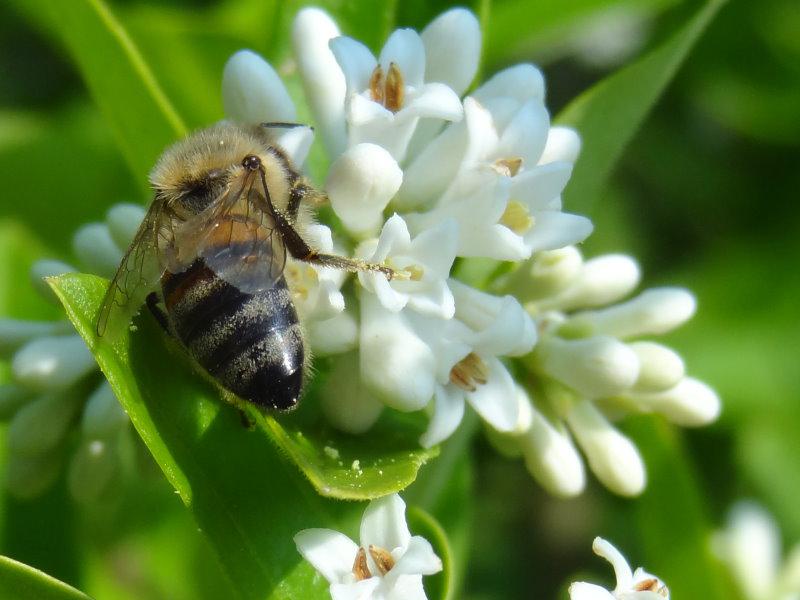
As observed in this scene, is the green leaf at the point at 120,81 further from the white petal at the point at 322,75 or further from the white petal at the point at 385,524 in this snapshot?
the white petal at the point at 385,524

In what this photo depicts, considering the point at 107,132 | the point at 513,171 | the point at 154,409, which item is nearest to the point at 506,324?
the point at 513,171

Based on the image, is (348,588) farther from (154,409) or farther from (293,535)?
(154,409)

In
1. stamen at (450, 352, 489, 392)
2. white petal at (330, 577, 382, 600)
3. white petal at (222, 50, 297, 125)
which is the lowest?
white petal at (330, 577, 382, 600)

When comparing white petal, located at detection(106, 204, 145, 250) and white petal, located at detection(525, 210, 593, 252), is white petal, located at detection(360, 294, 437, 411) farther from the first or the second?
Result: white petal, located at detection(106, 204, 145, 250)

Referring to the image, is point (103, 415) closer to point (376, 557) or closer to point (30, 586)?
point (30, 586)

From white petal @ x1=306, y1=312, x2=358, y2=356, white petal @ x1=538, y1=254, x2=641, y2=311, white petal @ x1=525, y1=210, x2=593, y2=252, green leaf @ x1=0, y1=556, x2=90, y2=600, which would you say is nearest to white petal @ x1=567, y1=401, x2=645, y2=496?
white petal @ x1=538, y1=254, x2=641, y2=311

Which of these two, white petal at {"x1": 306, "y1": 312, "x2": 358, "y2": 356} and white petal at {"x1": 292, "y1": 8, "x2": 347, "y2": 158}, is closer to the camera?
white petal at {"x1": 306, "y1": 312, "x2": 358, "y2": 356}

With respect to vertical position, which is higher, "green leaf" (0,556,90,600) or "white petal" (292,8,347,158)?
"white petal" (292,8,347,158)
